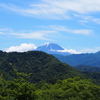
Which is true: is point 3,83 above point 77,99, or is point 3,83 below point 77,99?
above

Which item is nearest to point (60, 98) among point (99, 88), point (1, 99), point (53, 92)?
point (53, 92)

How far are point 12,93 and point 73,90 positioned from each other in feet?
66.0

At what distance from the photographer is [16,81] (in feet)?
61.9

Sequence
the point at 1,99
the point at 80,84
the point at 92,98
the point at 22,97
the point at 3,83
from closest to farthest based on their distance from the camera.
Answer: the point at 1,99
the point at 22,97
the point at 3,83
the point at 92,98
the point at 80,84

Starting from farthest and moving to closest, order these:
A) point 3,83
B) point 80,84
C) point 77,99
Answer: point 80,84 → point 77,99 → point 3,83

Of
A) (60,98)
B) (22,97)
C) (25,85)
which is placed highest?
(25,85)

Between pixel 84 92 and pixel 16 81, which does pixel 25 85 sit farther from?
pixel 84 92

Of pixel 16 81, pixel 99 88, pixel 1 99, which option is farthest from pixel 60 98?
pixel 1 99

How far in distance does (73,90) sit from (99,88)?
6.52 m

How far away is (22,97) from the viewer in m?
16.6

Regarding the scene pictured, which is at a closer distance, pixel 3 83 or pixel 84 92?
pixel 3 83

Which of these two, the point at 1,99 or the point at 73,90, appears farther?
the point at 73,90

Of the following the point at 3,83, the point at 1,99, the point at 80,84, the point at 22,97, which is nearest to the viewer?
the point at 1,99

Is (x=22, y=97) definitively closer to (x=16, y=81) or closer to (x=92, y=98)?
(x=16, y=81)
